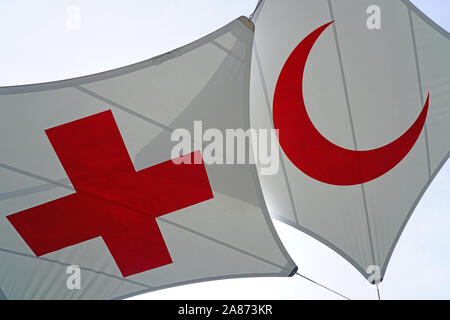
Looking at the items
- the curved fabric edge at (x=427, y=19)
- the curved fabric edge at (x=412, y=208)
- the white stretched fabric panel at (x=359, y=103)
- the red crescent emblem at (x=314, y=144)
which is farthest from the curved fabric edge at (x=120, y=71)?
the curved fabric edge at (x=412, y=208)

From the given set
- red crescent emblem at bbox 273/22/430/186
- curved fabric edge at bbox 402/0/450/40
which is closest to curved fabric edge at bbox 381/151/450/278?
red crescent emblem at bbox 273/22/430/186

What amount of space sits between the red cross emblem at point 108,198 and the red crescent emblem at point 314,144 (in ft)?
2.59

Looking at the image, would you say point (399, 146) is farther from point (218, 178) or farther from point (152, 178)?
point (152, 178)

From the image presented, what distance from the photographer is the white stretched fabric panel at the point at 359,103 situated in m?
2.93

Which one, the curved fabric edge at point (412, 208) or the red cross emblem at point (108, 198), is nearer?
the red cross emblem at point (108, 198)

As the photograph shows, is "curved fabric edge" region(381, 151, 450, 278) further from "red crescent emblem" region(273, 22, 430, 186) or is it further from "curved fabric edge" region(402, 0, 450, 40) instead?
"curved fabric edge" region(402, 0, 450, 40)

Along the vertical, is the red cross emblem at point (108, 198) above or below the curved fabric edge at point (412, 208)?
above

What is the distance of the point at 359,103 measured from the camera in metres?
3.30

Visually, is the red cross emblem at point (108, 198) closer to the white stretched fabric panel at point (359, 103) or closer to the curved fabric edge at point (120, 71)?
the curved fabric edge at point (120, 71)

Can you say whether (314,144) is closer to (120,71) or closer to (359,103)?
(359,103)

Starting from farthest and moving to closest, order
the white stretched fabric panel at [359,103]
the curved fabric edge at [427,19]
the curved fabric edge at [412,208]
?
the curved fabric edge at [412,208]
the curved fabric edge at [427,19]
the white stretched fabric panel at [359,103]

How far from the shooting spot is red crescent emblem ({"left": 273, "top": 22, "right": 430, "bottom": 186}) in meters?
3.00

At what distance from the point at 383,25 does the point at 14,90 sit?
8.88ft
